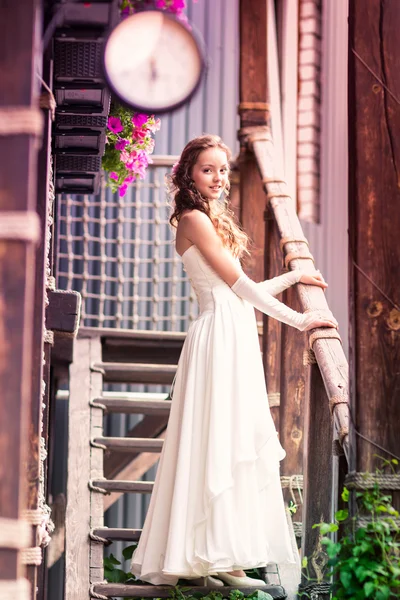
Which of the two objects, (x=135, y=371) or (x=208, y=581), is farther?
(x=135, y=371)

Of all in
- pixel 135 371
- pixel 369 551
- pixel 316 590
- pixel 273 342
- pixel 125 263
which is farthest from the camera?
pixel 125 263

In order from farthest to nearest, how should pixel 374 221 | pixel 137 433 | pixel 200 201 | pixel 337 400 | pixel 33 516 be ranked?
pixel 137 433
pixel 200 201
pixel 337 400
pixel 374 221
pixel 33 516

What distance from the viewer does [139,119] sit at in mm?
4633

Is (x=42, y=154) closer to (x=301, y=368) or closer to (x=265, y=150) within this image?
(x=301, y=368)

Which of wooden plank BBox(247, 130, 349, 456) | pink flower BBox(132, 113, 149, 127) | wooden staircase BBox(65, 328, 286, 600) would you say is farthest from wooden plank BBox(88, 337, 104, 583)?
pink flower BBox(132, 113, 149, 127)

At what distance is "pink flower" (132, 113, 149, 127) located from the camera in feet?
15.2

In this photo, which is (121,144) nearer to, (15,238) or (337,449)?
(337,449)

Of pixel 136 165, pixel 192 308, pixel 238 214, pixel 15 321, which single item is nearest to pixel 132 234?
pixel 192 308

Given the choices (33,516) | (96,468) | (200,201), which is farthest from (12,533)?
(96,468)

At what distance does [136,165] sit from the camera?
496cm

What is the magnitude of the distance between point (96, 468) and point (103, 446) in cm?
19

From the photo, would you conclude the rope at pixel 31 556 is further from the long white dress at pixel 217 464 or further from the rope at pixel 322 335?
the rope at pixel 322 335

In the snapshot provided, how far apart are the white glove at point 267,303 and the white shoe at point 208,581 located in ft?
3.52

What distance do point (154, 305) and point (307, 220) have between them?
142 cm
